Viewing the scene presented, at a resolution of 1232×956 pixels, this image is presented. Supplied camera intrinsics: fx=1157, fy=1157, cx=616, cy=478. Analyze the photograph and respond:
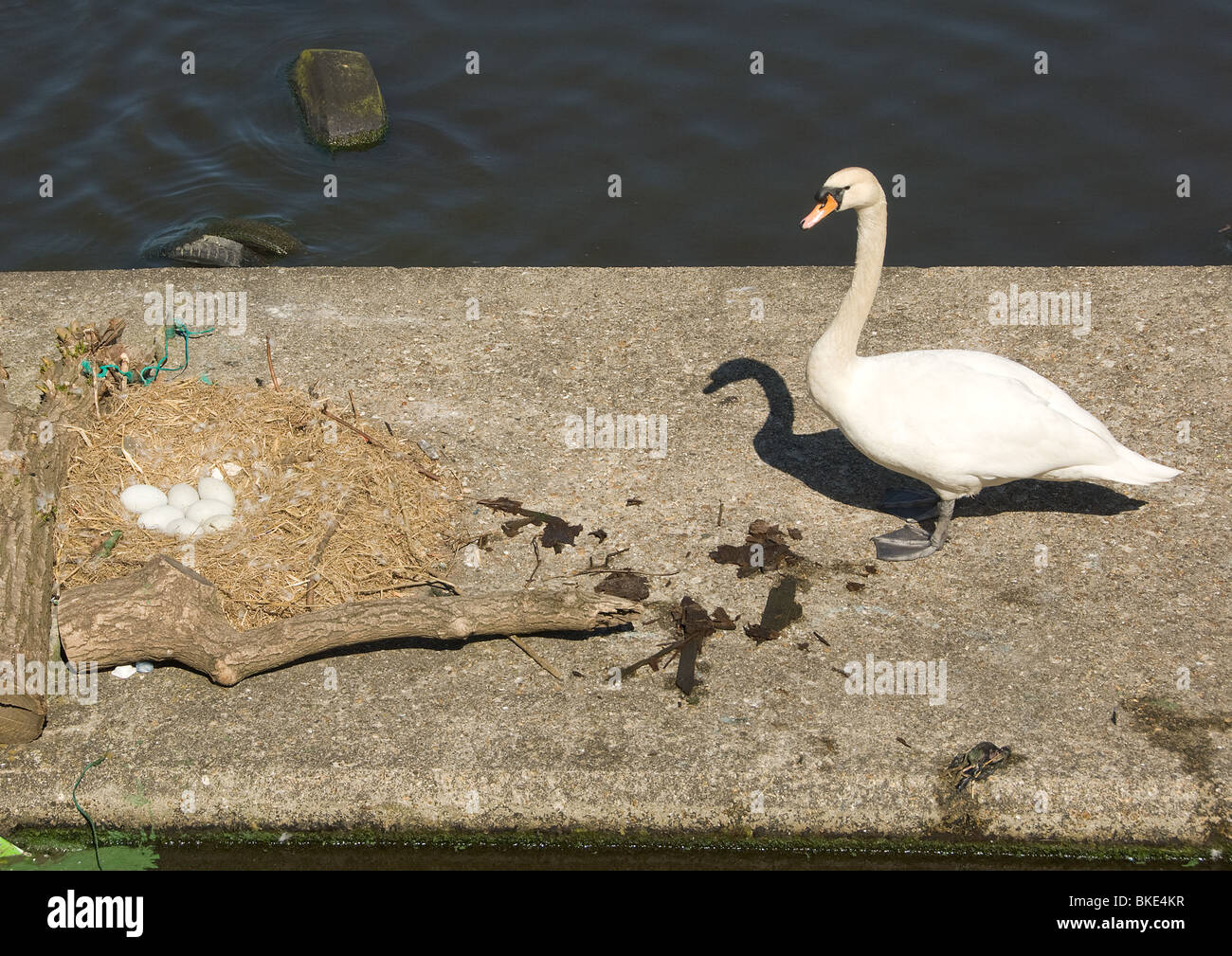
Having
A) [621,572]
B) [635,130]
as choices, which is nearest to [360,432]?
[621,572]

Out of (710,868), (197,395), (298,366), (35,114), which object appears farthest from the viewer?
(35,114)

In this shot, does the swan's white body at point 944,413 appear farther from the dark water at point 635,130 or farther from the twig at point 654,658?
the dark water at point 635,130

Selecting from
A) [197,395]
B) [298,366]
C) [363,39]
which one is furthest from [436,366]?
[363,39]

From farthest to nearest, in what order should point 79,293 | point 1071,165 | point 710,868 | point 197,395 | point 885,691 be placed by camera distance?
point 1071,165
point 79,293
point 197,395
point 885,691
point 710,868

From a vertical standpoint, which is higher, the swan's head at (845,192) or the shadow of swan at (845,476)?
the swan's head at (845,192)

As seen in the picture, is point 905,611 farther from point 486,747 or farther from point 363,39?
Answer: point 363,39

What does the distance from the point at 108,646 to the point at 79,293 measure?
3609 millimetres

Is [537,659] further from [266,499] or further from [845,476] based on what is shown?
[845,476]

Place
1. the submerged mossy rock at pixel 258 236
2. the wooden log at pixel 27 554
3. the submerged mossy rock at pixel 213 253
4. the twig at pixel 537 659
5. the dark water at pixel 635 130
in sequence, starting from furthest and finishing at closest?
the dark water at pixel 635 130 → the submerged mossy rock at pixel 258 236 → the submerged mossy rock at pixel 213 253 → the twig at pixel 537 659 → the wooden log at pixel 27 554

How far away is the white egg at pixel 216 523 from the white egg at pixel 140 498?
29 cm

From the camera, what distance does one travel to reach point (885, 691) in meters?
5.10

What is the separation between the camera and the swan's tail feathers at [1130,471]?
18.2ft

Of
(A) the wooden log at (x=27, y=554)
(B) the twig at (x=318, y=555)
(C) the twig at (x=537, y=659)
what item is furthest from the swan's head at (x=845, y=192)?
(A) the wooden log at (x=27, y=554)

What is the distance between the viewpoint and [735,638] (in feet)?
17.6
